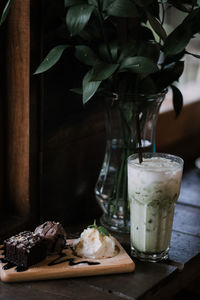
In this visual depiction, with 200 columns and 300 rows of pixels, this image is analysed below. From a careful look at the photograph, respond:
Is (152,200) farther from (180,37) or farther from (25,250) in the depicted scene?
(180,37)

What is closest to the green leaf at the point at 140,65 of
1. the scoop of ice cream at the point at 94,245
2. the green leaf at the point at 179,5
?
the green leaf at the point at 179,5

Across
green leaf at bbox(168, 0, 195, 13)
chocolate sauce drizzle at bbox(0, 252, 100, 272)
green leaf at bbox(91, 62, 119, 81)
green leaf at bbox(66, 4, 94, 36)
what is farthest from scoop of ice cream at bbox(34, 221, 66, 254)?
green leaf at bbox(168, 0, 195, 13)

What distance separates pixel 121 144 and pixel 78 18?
446 mm

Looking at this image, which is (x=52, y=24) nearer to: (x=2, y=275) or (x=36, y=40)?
(x=36, y=40)

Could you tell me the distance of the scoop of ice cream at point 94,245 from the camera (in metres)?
1.47

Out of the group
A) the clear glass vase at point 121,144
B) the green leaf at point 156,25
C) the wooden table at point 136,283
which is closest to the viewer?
the wooden table at point 136,283

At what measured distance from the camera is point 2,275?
1357mm

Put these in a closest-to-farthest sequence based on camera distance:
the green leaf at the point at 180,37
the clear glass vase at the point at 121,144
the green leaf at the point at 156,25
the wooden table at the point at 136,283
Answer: the wooden table at the point at 136,283
the green leaf at the point at 156,25
the green leaf at the point at 180,37
the clear glass vase at the point at 121,144

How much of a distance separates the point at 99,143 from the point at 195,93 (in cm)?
114

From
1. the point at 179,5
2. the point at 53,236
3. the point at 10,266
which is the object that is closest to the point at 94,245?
the point at 53,236

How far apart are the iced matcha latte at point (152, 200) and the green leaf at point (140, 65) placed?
0.79 feet

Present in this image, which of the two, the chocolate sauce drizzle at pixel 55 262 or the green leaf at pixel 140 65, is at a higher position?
the green leaf at pixel 140 65

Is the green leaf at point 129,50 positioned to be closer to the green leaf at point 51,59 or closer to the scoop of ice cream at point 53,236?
the green leaf at point 51,59

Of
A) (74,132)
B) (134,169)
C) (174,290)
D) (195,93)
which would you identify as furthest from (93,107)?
(195,93)
